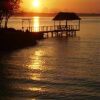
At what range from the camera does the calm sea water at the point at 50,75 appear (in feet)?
71.2

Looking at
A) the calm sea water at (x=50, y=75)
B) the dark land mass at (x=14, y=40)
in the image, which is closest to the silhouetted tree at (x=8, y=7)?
the dark land mass at (x=14, y=40)

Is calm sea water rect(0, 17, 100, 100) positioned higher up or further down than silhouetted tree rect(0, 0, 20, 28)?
further down

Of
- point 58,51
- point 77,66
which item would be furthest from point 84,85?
point 58,51

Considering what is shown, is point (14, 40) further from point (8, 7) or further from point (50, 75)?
point (50, 75)

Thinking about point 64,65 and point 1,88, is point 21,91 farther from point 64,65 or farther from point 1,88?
point 64,65

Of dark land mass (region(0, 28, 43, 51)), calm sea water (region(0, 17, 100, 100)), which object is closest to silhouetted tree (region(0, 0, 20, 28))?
dark land mass (region(0, 28, 43, 51))

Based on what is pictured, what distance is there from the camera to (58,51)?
4428 centimetres

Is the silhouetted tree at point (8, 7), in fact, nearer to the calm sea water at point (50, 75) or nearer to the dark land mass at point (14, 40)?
the dark land mass at point (14, 40)

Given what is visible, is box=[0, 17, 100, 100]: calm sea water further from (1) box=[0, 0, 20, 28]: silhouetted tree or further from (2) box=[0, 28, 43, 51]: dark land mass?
(1) box=[0, 0, 20, 28]: silhouetted tree

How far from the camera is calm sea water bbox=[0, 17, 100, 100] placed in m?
21.7

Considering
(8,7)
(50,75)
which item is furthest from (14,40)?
(50,75)

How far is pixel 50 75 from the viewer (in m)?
28.2

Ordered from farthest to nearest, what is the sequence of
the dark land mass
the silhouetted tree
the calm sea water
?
the silhouetted tree
the dark land mass
the calm sea water

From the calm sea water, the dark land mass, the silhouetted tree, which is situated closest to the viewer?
the calm sea water
